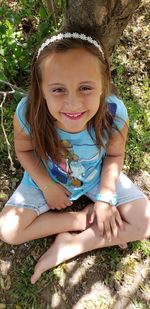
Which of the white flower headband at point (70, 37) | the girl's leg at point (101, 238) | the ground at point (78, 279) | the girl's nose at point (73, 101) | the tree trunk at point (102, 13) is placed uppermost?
the tree trunk at point (102, 13)

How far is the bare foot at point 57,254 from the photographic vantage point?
2.50 m

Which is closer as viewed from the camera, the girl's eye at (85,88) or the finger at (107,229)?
the girl's eye at (85,88)

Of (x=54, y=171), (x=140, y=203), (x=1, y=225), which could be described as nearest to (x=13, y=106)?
(x=54, y=171)

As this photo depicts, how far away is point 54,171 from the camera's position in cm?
256

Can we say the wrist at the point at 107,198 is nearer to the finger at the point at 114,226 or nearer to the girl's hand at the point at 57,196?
the finger at the point at 114,226

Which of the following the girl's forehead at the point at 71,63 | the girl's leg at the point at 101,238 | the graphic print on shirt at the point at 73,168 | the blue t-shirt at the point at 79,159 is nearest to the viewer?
the girl's forehead at the point at 71,63

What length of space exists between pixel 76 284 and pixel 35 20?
188 cm

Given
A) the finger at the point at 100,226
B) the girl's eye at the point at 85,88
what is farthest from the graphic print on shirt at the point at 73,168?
the girl's eye at the point at 85,88

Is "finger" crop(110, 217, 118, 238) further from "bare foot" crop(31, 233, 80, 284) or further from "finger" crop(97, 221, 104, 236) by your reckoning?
"bare foot" crop(31, 233, 80, 284)

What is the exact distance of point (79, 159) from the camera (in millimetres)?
2471

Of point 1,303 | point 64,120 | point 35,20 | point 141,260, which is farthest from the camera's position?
point 35,20

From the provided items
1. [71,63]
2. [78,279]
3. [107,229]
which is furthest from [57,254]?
[71,63]

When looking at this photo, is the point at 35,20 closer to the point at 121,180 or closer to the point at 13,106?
the point at 13,106

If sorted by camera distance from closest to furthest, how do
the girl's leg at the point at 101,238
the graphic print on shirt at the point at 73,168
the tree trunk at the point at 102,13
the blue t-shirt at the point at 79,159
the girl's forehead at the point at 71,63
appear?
the girl's forehead at the point at 71,63
the tree trunk at the point at 102,13
the blue t-shirt at the point at 79,159
the graphic print on shirt at the point at 73,168
the girl's leg at the point at 101,238
